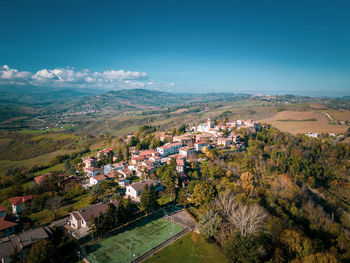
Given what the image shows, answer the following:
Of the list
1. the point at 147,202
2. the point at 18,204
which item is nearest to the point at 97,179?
the point at 18,204

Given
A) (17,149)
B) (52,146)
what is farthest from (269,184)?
(17,149)

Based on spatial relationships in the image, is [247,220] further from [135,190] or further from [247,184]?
[135,190]

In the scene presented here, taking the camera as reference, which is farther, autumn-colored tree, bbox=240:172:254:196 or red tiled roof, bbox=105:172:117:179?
red tiled roof, bbox=105:172:117:179

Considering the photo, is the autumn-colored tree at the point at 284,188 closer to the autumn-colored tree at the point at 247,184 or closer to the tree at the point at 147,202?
the autumn-colored tree at the point at 247,184

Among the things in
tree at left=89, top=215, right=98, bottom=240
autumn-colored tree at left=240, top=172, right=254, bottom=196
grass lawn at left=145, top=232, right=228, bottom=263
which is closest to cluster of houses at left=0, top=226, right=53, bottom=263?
tree at left=89, top=215, right=98, bottom=240

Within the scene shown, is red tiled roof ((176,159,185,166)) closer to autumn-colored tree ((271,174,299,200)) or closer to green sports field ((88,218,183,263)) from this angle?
green sports field ((88,218,183,263))

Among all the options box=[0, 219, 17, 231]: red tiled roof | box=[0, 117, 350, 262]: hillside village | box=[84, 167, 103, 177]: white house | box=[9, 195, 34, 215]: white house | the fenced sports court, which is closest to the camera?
the fenced sports court
